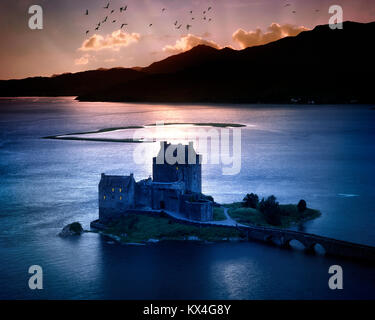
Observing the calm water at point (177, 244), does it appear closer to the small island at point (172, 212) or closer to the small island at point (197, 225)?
the small island at point (197, 225)

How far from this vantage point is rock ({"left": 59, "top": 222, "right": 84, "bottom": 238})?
54.9 meters

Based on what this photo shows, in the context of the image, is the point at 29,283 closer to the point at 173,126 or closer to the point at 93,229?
the point at 93,229

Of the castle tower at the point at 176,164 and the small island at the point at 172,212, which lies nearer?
the small island at the point at 172,212

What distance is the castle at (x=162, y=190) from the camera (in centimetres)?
5419

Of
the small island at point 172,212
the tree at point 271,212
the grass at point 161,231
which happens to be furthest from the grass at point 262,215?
the grass at point 161,231

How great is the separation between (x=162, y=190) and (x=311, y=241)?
45.6 feet

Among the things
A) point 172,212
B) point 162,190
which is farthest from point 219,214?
point 162,190

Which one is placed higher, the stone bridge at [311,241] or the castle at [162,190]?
the castle at [162,190]

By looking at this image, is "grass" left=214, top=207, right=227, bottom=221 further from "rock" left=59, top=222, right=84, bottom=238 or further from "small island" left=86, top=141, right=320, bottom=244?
"rock" left=59, top=222, right=84, bottom=238

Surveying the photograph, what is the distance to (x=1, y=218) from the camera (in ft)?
209

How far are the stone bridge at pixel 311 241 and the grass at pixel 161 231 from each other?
1.52 metres

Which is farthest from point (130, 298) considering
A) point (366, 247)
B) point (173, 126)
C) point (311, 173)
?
point (173, 126)

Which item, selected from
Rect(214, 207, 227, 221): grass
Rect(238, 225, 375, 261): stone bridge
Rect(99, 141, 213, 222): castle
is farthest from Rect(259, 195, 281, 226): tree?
Rect(99, 141, 213, 222): castle
